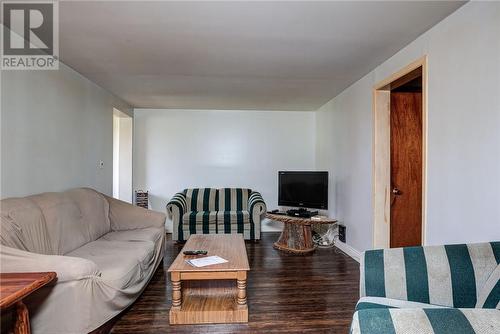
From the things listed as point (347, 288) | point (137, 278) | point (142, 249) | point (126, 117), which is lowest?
point (347, 288)

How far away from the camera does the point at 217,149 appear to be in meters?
5.62

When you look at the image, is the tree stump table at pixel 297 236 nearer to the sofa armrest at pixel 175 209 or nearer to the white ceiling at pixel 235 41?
the sofa armrest at pixel 175 209

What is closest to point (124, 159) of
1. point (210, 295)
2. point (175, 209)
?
point (175, 209)

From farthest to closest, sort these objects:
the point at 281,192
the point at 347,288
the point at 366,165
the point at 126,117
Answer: the point at 126,117, the point at 281,192, the point at 366,165, the point at 347,288

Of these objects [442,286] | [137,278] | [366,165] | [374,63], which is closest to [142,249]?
[137,278]

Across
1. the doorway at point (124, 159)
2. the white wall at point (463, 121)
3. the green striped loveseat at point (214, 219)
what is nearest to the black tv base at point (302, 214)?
the green striped loveseat at point (214, 219)

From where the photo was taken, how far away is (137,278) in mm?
2492

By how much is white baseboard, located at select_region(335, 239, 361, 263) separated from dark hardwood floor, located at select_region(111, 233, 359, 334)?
0.08 m

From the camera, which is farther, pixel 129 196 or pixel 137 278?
pixel 129 196

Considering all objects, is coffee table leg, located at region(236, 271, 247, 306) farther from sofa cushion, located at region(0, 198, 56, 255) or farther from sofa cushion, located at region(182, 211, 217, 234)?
sofa cushion, located at region(182, 211, 217, 234)

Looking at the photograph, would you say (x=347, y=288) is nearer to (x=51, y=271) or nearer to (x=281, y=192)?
(x=281, y=192)

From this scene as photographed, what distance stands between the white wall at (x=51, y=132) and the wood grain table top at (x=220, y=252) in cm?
142

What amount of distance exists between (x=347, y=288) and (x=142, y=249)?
1992 millimetres

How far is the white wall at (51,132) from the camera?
2.33 meters
